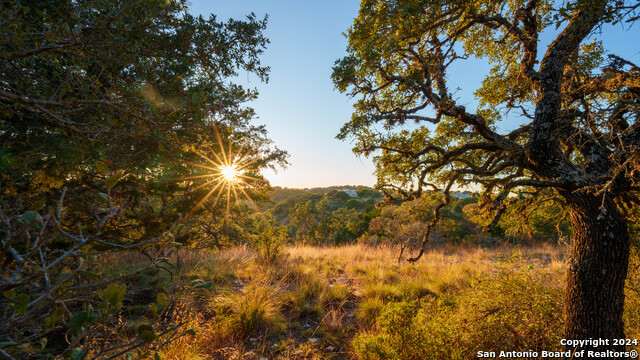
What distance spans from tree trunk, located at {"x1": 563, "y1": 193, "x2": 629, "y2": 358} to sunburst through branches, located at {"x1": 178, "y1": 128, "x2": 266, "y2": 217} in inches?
203

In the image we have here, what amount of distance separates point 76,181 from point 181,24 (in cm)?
296

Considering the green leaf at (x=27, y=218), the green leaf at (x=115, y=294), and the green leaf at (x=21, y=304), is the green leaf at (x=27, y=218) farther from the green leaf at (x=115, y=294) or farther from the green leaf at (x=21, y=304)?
the green leaf at (x=115, y=294)

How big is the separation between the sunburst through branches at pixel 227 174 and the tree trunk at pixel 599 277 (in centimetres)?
516

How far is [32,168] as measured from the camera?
3248mm

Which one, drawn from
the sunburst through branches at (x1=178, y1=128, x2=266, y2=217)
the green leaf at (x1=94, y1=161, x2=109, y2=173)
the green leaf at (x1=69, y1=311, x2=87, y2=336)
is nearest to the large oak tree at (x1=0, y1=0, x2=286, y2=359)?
the sunburst through branches at (x1=178, y1=128, x2=266, y2=217)

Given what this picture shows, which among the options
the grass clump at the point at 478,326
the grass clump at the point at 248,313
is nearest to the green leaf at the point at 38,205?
the grass clump at the point at 478,326

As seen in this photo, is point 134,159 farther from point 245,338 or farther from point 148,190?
point 245,338

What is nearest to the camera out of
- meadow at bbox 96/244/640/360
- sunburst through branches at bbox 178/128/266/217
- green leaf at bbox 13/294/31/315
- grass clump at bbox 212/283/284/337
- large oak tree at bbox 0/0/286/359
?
green leaf at bbox 13/294/31/315

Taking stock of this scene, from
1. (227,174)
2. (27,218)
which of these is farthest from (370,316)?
(27,218)

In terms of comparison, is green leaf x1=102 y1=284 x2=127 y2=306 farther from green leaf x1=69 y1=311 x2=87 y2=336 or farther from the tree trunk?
the tree trunk

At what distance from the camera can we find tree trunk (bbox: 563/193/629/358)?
312cm

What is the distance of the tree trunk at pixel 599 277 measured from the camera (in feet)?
10.2

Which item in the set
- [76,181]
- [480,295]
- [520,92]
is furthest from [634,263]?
[76,181]

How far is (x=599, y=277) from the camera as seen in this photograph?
316 cm
